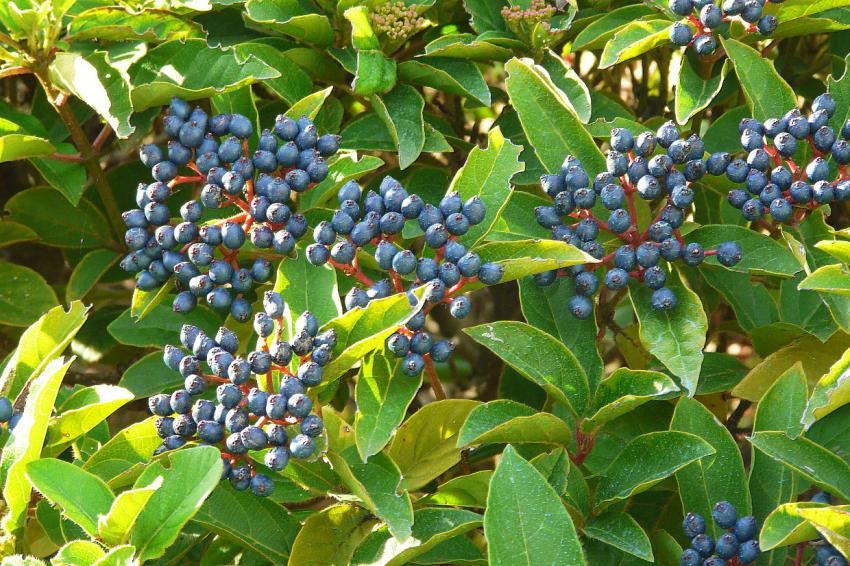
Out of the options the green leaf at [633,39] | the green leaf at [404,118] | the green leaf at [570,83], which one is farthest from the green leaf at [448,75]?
the green leaf at [633,39]

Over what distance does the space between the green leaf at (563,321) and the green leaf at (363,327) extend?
Result: 1.39ft

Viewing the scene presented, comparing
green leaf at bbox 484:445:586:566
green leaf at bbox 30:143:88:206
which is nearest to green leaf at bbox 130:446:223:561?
green leaf at bbox 484:445:586:566

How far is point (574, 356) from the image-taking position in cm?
198

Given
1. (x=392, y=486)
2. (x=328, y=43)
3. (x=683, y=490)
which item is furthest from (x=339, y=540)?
(x=328, y=43)

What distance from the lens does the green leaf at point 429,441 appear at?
6.61 ft

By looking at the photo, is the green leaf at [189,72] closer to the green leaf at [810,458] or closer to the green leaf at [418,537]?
the green leaf at [418,537]

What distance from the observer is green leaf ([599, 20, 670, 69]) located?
84.4 inches

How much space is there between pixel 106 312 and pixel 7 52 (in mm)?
828

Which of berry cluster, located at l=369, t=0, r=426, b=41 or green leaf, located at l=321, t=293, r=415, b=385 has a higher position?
berry cluster, located at l=369, t=0, r=426, b=41

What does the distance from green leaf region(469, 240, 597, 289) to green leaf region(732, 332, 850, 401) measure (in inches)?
21.1

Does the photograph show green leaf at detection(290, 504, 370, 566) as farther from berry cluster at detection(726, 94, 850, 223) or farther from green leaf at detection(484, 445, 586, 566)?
berry cluster at detection(726, 94, 850, 223)

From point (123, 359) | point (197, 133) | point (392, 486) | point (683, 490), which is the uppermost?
point (197, 133)

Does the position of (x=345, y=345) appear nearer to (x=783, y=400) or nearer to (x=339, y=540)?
(x=339, y=540)

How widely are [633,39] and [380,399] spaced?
96 centimetres
